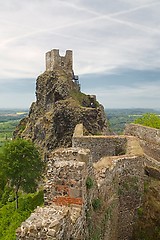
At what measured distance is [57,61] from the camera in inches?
2424

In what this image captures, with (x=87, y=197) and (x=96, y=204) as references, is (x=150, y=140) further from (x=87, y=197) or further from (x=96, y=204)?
(x=87, y=197)

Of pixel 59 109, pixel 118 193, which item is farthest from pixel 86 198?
pixel 59 109

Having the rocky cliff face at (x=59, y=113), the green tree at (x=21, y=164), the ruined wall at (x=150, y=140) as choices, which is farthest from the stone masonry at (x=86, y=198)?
the rocky cliff face at (x=59, y=113)

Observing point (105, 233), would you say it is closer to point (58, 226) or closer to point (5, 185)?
point (58, 226)

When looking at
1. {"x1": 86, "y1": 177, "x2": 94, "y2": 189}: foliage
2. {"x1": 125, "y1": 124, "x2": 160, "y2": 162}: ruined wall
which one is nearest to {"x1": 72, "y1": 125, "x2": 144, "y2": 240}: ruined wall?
{"x1": 86, "y1": 177, "x2": 94, "y2": 189}: foliage

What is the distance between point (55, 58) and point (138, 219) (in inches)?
1973

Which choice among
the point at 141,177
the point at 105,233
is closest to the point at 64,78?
the point at 141,177

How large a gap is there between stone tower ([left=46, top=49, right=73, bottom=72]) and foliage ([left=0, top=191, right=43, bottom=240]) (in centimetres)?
2980

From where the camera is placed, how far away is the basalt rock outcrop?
165ft

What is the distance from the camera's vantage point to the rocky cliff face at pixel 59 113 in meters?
50.1

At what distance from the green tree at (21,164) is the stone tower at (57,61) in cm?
2850

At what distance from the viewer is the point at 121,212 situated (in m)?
14.4

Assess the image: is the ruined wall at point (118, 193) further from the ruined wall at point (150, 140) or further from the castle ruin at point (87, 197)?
the ruined wall at point (150, 140)

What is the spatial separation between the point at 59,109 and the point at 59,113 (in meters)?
0.71
